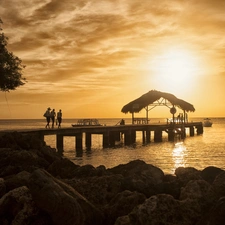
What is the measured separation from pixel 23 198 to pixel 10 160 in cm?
468

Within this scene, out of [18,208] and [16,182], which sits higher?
[16,182]

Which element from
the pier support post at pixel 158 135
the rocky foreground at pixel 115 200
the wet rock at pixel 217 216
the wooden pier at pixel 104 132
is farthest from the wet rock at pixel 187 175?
the pier support post at pixel 158 135

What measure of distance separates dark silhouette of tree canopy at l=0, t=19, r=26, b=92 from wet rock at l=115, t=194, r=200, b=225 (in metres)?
19.3

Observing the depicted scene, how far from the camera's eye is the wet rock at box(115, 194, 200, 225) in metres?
6.10

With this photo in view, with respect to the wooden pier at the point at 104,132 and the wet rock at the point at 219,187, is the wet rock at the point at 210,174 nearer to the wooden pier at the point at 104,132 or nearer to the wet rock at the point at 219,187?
the wet rock at the point at 219,187

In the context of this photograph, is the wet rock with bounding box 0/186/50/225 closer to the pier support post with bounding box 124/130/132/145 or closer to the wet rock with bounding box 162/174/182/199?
the wet rock with bounding box 162/174/182/199

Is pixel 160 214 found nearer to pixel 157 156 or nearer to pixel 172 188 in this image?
pixel 172 188

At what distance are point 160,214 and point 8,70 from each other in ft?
67.1

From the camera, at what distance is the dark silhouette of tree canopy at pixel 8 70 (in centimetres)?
2355

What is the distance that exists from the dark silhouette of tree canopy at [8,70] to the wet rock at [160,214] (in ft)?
63.2

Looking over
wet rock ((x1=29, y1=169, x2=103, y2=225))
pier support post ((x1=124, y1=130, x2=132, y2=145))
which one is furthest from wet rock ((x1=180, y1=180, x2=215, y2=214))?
pier support post ((x1=124, y1=130, x2=132, y2=145))

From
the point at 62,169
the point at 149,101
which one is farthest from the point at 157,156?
the point at 149,101

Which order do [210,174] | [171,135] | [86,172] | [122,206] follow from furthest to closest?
[171,135]
[86,172]
[210,174]
[122,206]

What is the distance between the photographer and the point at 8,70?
24172 mm
